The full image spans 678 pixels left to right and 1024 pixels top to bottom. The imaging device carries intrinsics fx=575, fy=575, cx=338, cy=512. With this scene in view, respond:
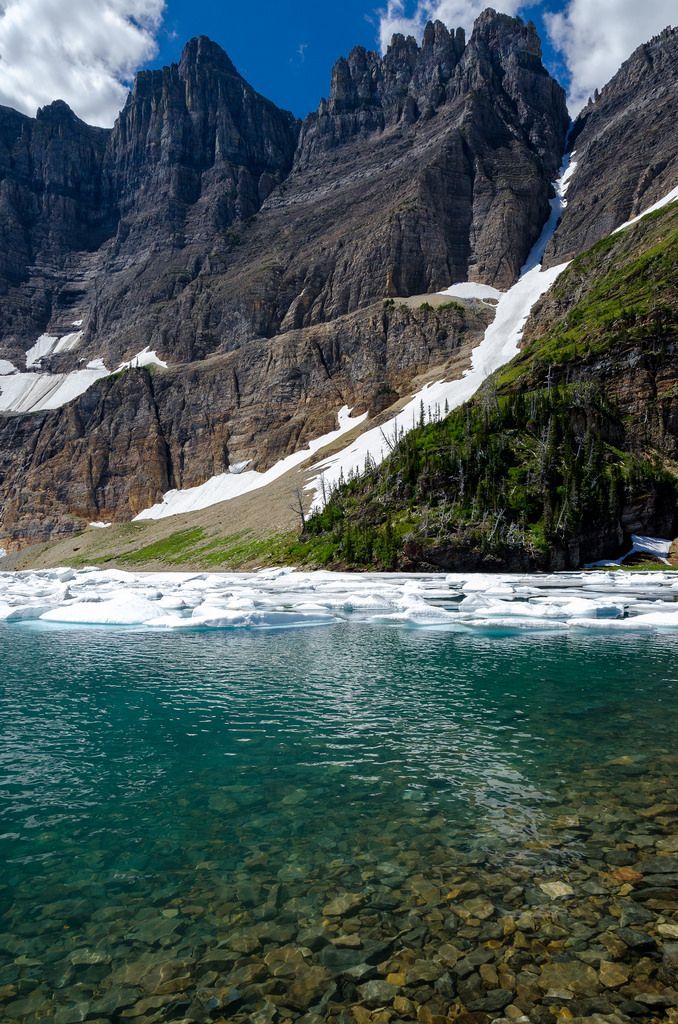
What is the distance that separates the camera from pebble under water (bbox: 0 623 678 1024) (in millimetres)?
6430

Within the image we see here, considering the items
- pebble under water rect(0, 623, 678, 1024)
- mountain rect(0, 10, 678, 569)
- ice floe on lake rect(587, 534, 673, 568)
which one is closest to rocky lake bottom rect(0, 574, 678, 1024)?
pebble under water rect(0, 623, 678, 1024)

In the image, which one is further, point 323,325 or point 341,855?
point 323,325

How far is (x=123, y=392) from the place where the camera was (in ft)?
568

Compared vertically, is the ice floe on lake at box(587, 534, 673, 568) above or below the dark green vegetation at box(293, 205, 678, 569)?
below

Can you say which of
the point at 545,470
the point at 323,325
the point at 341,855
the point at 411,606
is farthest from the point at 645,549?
the point at 323,325

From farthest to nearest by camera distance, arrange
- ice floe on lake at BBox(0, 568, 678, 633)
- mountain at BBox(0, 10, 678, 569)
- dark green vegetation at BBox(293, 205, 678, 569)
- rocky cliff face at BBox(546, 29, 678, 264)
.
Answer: rocky cliff face at BBox(546, 29, 678, 264), mountain at BBox(0, 10, 678, 569), dark green vegetation at BBox(293, 205, 678, 569), ice floe on lake at BBox(0, 568, 678, 633)

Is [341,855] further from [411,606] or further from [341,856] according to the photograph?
[411,606]

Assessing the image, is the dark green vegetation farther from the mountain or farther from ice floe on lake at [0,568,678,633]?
the mountain

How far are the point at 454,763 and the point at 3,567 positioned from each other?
158481 millimetres

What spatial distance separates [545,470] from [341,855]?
60.5 m

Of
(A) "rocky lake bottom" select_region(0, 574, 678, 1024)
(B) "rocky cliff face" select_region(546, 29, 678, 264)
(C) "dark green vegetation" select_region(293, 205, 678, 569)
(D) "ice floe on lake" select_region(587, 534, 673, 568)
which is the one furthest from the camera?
(B) "rocky cliff face" select_region(546, 29, 678, 264)

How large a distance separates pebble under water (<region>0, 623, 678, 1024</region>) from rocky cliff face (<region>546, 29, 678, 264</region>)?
578 feet

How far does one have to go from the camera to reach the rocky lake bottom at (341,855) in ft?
21.1

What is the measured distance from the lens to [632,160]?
16650cm
